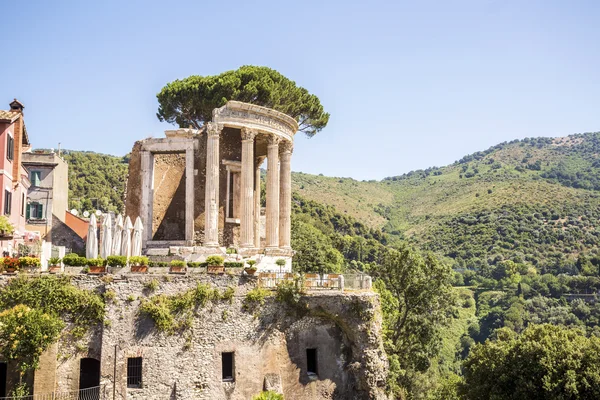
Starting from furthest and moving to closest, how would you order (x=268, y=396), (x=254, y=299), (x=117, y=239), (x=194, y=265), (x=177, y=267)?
(x=117, y=239) → (x=194, y=265) → (x=254, y=299) → (x=177, y=267) → (x=268, y=396)

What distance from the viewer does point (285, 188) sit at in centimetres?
4403

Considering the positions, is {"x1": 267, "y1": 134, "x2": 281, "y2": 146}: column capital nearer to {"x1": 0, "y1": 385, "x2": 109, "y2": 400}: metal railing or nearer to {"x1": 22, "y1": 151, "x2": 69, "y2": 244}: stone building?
{"x1": 22, "y1": 151, "x2": 69, "y2": 244}: stone building

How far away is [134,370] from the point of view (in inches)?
1125

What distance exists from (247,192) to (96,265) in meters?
12.8

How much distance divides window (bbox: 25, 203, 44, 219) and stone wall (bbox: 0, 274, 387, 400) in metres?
19.5

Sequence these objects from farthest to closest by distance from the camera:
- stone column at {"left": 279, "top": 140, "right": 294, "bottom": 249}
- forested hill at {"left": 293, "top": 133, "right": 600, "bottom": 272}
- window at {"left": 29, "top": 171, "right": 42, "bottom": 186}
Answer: forested hill at {"left": 293, "top": 133, "right": 600, "bottom": 272}, window at {"left": 29, "top": 171, "right": 42, "bottom": 186}, stone column at {"left": 279, "top": 140, "right": 294, "bottom": 249}

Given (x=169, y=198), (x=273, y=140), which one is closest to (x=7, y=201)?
(x=169, y=198)

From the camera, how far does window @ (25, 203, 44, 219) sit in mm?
45625

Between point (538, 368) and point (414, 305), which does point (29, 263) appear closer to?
point (538, 368)

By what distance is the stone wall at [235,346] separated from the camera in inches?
1107

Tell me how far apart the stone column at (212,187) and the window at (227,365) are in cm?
971

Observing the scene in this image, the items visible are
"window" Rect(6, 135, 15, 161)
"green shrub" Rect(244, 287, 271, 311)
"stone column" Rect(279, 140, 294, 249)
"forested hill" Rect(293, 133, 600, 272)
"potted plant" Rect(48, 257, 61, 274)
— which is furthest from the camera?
"forested hill" Rect(293, 133, 600, 272)

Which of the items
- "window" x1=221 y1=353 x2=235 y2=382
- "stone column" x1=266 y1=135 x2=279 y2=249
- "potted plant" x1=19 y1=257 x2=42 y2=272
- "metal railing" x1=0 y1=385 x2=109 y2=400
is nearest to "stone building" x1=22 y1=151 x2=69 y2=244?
"stone column" x1=266 y1=135 x2=279 y2=249

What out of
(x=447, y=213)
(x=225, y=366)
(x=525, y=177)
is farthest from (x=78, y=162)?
(x=525, y=177)
